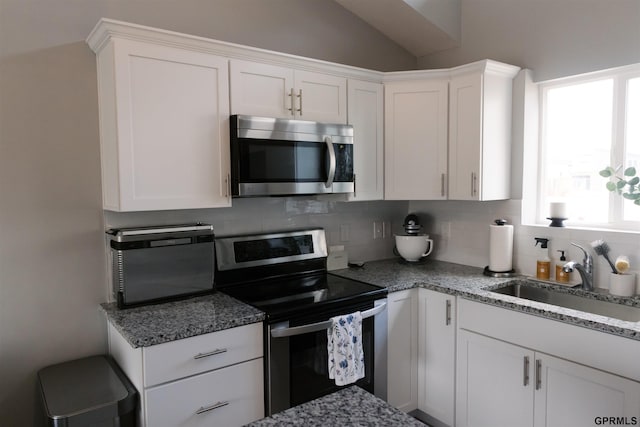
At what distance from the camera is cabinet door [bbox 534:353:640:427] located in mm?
1869

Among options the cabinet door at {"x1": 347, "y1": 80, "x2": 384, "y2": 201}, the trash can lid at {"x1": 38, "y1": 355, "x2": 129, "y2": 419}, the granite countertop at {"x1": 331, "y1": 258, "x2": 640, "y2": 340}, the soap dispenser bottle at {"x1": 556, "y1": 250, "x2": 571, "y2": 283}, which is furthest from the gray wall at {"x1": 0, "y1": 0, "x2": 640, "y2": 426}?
the soap dispenser bottle at {"x1": 556, "y1": 250, "x2": 571, "y2": 283}

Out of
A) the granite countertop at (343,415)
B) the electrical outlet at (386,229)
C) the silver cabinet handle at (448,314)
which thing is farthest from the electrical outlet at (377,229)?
the granite countertop at (343,415)

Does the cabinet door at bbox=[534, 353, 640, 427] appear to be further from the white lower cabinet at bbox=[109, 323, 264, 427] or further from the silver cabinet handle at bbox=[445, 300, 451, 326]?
the white lower cabinet at bbox=[109, 323, 264, 427]

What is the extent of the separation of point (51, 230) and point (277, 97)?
1.28 metres

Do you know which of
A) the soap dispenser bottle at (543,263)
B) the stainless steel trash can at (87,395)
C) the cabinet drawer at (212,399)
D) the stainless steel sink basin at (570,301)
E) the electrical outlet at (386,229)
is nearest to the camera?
the stainless steel trash can at (87,395)

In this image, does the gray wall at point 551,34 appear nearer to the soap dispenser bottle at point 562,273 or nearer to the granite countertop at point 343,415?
the soap dispenser bottle at point 562,273

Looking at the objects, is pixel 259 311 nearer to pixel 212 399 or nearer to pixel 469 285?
pixel 212 399

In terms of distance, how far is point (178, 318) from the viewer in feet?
6.64

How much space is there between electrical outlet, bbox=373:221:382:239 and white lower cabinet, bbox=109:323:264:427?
1486 millimetres

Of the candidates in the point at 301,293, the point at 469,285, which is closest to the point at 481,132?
the point at 469,285

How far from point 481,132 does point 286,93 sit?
115cm

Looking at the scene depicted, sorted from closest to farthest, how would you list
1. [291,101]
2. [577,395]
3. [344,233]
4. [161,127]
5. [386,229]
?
[577,395]
[161,127]
[291,101]
[344,233]
[386,229]

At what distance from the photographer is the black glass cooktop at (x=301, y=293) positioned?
2.20m

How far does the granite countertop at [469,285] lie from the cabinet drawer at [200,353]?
864 mm
